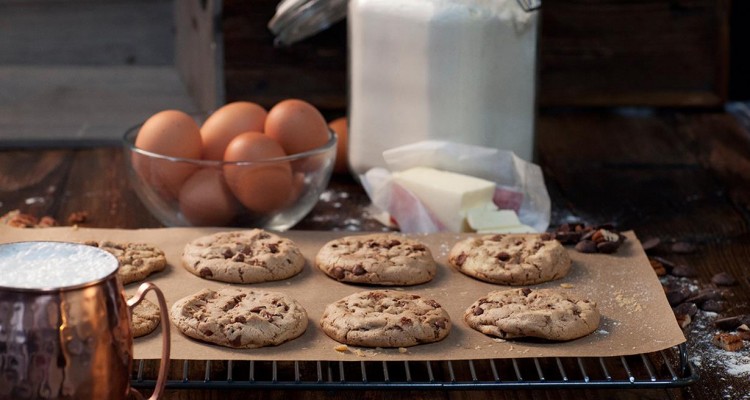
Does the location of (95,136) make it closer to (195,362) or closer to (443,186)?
(443,186)

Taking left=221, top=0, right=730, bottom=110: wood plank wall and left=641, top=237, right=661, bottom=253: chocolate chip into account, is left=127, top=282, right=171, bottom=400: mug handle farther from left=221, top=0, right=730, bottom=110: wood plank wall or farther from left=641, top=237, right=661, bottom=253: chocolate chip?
left=221, top=0, right=730, bottom=110: wood plank wall

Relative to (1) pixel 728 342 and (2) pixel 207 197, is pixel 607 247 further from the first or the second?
(2) pixel 207 197

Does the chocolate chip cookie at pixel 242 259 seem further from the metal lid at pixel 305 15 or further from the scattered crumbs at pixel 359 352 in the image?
the metal lid at pixel 305 15

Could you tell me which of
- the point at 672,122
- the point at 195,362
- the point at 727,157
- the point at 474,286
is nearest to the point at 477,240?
the point at 474,286

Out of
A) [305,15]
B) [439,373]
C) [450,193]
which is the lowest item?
[439,373]

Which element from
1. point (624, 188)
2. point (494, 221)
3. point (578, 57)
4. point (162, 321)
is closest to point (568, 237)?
point (494, 221)

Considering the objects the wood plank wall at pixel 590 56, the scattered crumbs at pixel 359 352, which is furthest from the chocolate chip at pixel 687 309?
the wood plank wall at pixel 590 56
